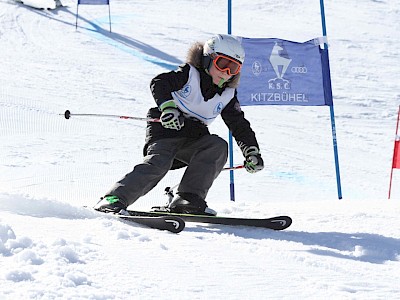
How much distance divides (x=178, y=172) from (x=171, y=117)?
156 inches

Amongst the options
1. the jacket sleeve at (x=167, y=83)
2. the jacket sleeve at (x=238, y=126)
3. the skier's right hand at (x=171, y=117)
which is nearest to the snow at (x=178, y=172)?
the jacket sleeve at (x=238, y=126)

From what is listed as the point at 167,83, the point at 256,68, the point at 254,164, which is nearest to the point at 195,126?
the point at 167,83

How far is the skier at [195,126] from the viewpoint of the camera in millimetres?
4176

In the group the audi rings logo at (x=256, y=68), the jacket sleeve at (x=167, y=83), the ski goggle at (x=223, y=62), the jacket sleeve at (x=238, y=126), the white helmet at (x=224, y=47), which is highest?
the audi rings logo at (x=256, y=68)

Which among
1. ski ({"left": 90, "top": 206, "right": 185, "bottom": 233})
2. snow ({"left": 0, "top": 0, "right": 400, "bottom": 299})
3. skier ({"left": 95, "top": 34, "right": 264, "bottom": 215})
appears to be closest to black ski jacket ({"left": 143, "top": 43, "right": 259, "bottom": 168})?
skier ({"left": 95, "top": 34, "right": 264, "bottom": 215})

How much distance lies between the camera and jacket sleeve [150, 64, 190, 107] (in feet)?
13.9

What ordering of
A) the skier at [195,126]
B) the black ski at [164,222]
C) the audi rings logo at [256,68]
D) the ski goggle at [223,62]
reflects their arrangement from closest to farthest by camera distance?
the black ski at [164,222] < the skier at [195,126] < the ski goggle at [223,62] < the audi rings logo at [256,68]

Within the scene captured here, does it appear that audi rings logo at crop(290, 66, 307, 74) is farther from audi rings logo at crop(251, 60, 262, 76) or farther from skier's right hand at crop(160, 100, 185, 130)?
skier's right hand at crop(160, 100, 185, 130)

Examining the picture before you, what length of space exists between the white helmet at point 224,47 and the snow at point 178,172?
0.99m

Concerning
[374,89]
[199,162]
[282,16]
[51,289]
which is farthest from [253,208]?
[282,16]

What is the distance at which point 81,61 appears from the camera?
1355 cm

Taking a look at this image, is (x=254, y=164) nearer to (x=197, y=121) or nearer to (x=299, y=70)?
(x=197, y=121)

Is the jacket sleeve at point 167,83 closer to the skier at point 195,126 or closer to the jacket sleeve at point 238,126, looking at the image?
the skier at point 195,126

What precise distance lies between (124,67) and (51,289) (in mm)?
11297
